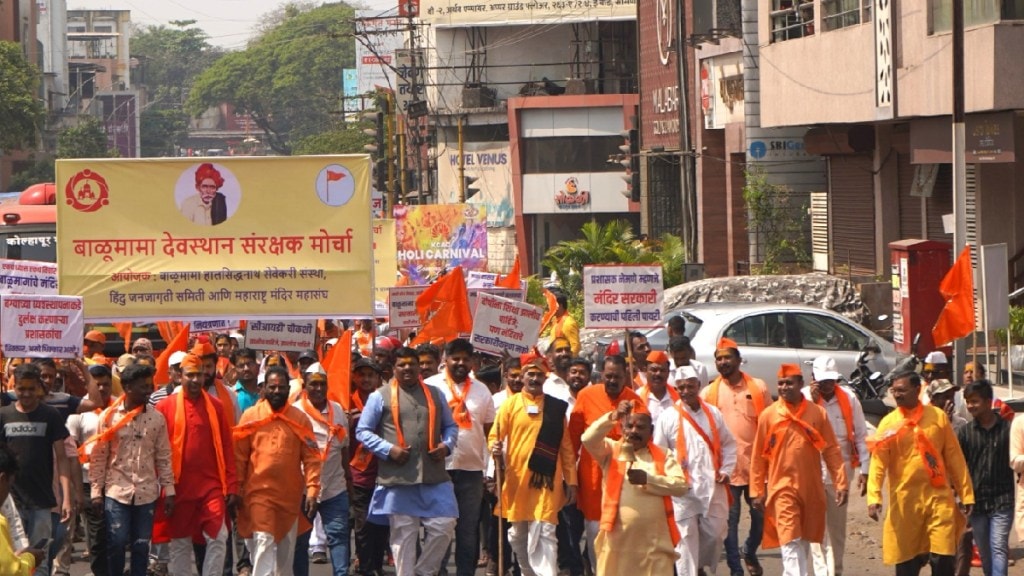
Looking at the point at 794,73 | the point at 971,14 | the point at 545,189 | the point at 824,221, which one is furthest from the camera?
the point at 545,189

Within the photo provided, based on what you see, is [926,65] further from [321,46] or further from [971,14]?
[321,46]

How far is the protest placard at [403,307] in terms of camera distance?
18.0 metres

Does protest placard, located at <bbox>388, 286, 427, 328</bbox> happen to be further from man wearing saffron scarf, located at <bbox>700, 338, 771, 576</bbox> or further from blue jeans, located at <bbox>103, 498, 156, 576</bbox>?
blue jeans, located at <bbox>103, 498, 156, 576</bbox>

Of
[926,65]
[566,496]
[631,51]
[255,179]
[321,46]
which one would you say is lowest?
[566,496]

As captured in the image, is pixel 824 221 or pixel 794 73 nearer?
pixel 794 73

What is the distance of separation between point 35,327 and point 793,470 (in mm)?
5401

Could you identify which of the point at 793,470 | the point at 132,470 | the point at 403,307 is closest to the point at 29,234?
the point at 403,307

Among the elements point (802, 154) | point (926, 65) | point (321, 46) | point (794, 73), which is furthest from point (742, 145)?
point (321, 46)

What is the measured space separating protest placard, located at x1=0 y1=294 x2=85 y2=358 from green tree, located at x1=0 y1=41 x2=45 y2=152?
49.5 meters

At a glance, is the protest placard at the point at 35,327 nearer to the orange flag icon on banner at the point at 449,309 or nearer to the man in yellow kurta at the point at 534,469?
the man in yellow kurta at the point at 534,469

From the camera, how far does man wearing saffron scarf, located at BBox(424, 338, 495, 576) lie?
37.3ft

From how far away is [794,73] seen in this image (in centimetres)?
2786

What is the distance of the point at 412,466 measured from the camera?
10.7m

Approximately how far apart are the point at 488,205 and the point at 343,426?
155ft
